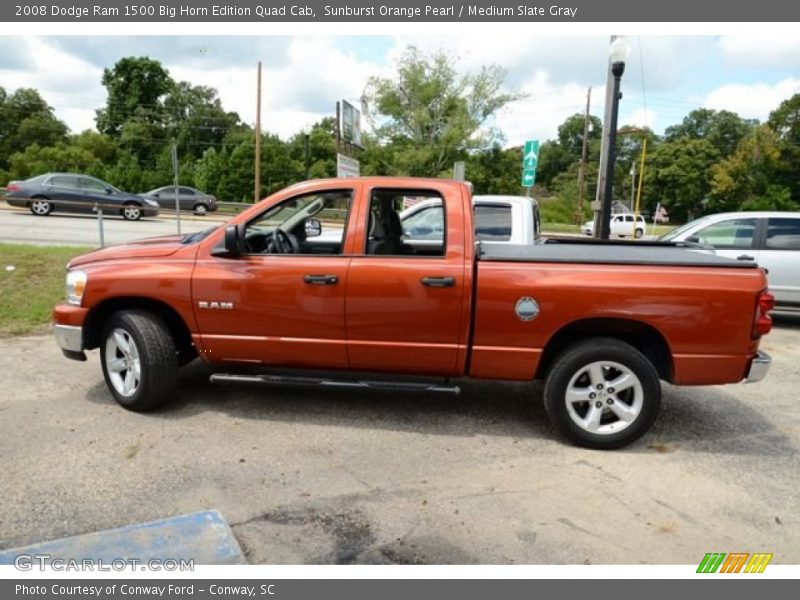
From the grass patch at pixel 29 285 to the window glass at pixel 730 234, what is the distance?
905 centimetres

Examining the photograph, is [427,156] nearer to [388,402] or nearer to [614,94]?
[614,94]

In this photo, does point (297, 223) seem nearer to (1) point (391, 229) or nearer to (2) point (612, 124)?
(1) point (391, 229)

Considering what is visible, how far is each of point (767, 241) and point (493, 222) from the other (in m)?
4.26

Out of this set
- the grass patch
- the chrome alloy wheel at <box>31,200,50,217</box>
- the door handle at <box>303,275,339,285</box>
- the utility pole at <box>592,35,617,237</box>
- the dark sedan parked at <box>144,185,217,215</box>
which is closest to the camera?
the door handle at <box>303,275,339,285</box>

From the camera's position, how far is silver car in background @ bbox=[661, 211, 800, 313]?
327 inches

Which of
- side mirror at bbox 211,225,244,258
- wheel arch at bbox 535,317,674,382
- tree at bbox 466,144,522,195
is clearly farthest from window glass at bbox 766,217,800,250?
tree at bbox 466,144,522,195

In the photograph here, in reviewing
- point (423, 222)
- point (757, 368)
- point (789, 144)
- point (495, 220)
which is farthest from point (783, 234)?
point (789, 144)

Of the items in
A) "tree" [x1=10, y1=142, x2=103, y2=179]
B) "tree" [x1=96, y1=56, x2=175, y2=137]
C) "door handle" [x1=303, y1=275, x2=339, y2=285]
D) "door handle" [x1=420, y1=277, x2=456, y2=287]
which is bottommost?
"door handle" [x1=303, y1=275, x2=339, y2=285]

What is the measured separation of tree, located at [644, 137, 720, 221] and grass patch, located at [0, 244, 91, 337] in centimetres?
7262

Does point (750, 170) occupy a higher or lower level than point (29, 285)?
higher

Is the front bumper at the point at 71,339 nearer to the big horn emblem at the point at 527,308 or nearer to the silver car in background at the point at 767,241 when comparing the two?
the big horn emblem at the point at 527,308

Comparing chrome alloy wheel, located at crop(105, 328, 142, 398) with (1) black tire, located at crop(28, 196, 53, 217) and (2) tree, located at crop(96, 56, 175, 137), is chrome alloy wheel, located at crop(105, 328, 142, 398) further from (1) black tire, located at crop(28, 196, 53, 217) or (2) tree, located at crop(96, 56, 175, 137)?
(2) tree, located at crop(96, 56, 175, 137)

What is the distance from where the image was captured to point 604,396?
13.6 ft

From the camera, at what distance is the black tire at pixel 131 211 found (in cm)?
2109
